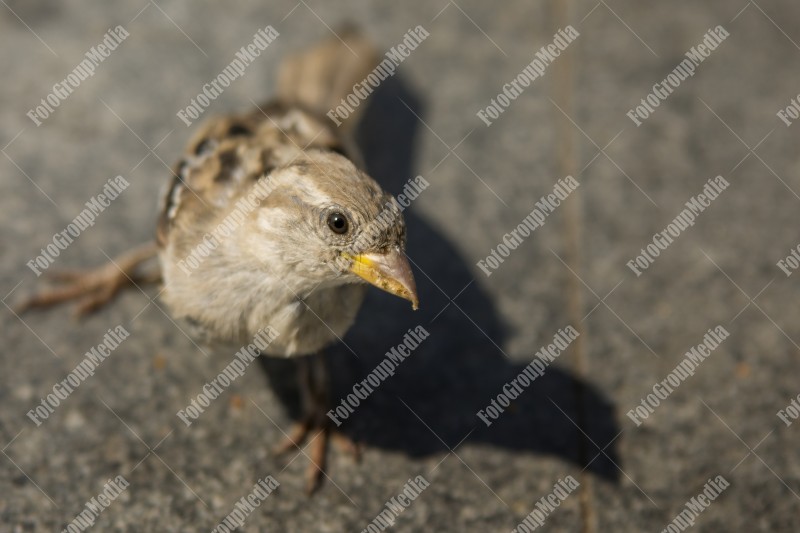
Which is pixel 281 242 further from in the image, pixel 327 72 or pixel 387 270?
pixel 327 72

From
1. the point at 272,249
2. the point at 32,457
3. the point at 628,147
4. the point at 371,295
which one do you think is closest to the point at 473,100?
the point at 628,147

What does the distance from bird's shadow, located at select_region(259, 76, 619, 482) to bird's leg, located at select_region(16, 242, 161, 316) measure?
1060 millimetres

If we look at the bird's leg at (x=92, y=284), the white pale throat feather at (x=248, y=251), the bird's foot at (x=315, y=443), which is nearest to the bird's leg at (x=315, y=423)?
the bird's foot at (x=315, y=443)

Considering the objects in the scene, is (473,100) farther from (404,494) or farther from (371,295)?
(404,494)

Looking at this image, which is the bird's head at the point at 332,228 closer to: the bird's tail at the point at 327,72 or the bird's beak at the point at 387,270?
the bird's beak at the point at 387,270

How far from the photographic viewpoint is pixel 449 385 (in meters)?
4.93

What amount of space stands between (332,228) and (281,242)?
302 millimetres

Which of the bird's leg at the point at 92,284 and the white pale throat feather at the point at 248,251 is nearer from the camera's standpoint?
the white pale throat feather at the point at 248,251

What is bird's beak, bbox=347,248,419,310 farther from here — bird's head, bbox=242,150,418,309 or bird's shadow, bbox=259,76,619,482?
bird's shadow, bbox=259,76,619,482

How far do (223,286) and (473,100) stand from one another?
3.18 metres

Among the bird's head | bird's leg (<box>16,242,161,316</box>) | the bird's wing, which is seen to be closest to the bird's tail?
the bird's wing

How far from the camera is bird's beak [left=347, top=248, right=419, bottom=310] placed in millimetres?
3574

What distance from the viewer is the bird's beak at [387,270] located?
3574 mm

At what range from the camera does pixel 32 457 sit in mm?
4324
